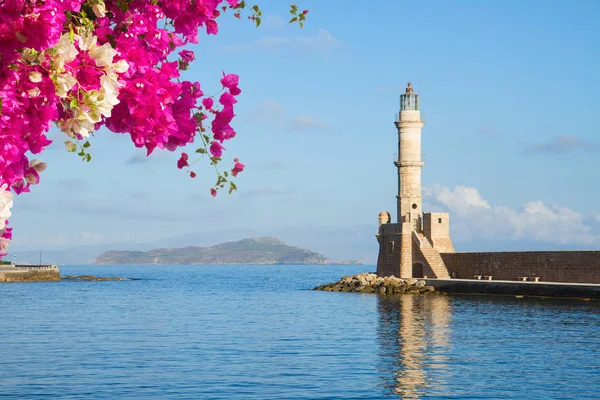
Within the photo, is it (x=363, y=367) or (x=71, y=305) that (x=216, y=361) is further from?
(x=71, y=305)

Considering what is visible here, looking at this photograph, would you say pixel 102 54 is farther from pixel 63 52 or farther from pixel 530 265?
pixel 530 265

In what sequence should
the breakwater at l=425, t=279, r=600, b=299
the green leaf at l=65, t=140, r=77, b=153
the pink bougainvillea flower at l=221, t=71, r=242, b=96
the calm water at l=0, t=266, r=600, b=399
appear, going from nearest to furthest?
1. the green leaf at l=65, t=140, r=77, b=153
2. the pink bougainvillea flower at l=221, t=71, r=242, b=96
3. the calm water at l=0, t=266, r=600, b=399
4. the breakwater at l=425, t=279, r=600, b=299

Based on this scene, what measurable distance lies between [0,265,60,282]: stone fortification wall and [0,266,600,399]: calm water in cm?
4340

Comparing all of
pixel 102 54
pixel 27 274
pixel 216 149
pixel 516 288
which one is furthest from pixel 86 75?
pixel 27 274

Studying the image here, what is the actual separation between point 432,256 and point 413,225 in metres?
2.14

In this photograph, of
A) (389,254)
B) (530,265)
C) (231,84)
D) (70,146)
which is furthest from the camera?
(389,254)

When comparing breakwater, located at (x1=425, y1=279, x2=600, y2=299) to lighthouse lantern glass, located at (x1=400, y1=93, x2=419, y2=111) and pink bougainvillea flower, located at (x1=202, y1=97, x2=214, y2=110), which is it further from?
pink bougainvillea flower, located at (x1=202, y1=97, x2=214, y2=110)

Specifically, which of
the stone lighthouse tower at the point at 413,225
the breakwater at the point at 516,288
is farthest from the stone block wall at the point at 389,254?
the breakwater at the point at 516,288

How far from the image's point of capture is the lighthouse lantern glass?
53.2 metres

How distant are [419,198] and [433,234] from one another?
2.40m

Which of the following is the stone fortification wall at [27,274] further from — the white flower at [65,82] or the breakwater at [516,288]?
the white flower at [65,82]

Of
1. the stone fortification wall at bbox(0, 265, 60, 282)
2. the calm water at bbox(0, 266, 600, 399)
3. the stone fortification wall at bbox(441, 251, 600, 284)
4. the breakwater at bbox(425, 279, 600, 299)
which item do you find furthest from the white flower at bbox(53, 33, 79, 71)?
the stone fortification wall at bbox(0, 265, 60, 282)

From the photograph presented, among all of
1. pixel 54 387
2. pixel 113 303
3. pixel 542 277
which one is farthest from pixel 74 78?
pixel 113 303

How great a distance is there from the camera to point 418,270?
172 ft
